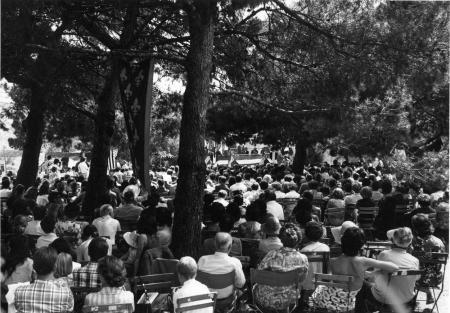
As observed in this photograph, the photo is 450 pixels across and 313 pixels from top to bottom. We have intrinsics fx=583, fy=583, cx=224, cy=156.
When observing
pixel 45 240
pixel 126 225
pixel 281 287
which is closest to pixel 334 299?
pixel 281 287

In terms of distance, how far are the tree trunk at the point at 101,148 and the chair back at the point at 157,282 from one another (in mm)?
6810

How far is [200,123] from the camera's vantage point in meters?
7.35

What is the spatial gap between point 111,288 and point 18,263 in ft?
4.28

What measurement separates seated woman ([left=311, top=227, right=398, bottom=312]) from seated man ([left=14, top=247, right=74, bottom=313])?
7.64 ft

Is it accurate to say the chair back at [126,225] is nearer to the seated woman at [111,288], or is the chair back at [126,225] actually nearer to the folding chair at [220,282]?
the folding chair at [220,282]

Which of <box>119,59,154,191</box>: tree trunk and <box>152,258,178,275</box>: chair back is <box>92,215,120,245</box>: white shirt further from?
<box>152,258,178,275</box>: chair back

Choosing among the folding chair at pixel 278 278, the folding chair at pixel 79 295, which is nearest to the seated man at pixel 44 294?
the folding chair at pixel 79 295

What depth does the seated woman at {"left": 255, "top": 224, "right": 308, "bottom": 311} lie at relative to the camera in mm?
5348

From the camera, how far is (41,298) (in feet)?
13.8

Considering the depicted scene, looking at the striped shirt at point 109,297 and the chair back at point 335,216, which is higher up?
the chair back at point 335,216

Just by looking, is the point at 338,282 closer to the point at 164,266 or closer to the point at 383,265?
the point at 383,265

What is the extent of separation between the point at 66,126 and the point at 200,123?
13067 millimetres

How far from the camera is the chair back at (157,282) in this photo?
5102mm

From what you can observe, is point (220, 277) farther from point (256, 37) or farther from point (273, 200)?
point (256, 37)
